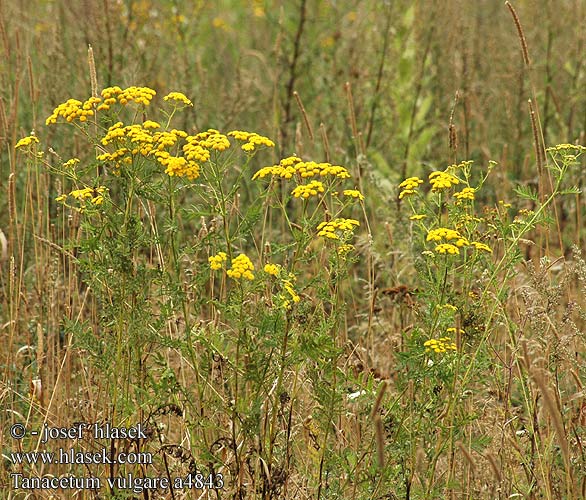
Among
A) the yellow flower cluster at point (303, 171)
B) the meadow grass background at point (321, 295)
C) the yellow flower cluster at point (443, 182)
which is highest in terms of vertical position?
the yellow flower cluster at point (303, 171)

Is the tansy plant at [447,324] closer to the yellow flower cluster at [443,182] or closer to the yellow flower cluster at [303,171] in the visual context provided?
the yellow flower cluster at [443,182]

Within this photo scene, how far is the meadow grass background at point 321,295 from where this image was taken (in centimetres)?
218

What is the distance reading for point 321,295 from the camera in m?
2.11

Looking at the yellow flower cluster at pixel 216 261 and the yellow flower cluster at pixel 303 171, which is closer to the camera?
the yellow flower cluster at pixel 216 261

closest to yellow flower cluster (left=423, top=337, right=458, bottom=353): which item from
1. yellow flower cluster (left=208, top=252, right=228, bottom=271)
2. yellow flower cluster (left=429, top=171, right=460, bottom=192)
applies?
yellow flower cluster (left=429, top=171, right=460, bottom=192)

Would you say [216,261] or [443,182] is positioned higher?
[443,182]

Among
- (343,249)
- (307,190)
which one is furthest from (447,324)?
(307,190)

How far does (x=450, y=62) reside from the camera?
5.20m

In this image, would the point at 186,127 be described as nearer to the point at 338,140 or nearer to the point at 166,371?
the point at 338,140

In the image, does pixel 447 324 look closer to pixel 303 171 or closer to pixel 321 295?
pixel 321 295

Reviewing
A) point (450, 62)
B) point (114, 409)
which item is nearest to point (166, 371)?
point (114, 409)

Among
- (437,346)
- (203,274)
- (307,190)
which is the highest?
(307,190)

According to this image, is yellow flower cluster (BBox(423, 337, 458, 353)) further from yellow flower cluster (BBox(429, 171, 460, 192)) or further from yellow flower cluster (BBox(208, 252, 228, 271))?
yellow flower cluster (BBox(208, 252, 228, 271))

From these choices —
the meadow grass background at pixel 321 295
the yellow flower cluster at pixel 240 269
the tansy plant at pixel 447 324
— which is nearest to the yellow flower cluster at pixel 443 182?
the tansy plant at pixel 447 324
